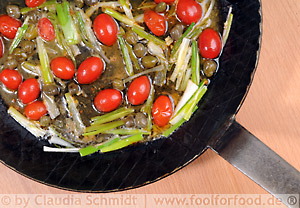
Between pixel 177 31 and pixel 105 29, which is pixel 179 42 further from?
pixel 105 29

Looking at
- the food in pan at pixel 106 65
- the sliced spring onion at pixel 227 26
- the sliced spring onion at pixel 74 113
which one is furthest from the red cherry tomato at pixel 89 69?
the sliced spring onion at pixel 227 26

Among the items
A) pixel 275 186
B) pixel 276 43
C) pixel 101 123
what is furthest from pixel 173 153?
pixel 276 43

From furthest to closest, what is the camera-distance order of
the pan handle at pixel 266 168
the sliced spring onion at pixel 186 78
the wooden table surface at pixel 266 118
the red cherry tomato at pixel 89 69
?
the wooden table surface at pixel 266 118, the sliced spring onion at pixel 186 78, the red cherry tomato at pixel 89 69, the pan handle at pixel 266 168

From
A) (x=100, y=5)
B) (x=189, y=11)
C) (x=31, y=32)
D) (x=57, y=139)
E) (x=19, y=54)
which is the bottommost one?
(x=57, y=139)

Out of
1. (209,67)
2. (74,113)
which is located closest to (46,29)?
(74,113)

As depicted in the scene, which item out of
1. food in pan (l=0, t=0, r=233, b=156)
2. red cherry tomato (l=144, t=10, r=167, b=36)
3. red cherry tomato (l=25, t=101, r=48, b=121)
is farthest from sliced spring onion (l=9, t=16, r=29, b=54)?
red cherry tomato (l=144, t=10, r=167, b=36)

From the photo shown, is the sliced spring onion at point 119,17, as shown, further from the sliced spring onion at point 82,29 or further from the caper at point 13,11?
the caper at point 13,11
